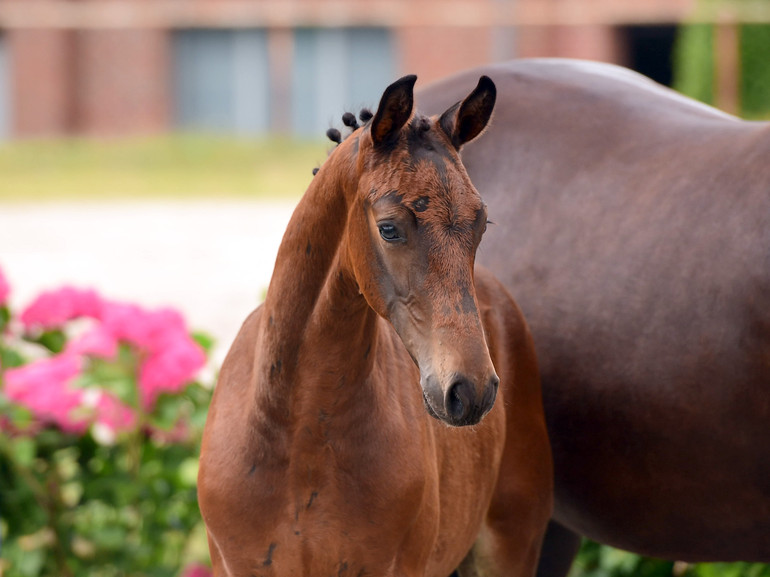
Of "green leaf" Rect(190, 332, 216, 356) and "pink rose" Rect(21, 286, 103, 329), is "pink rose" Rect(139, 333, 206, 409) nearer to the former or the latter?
"green leaf" Rect(190, 332, 216, 356)

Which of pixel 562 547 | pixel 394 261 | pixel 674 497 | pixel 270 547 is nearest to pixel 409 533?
pixel 270 547

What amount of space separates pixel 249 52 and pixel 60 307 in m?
15.9

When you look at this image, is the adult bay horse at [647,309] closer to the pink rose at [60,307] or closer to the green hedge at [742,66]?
the pink rose at [60,307]

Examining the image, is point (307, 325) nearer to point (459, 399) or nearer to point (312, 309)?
point (312, 309)

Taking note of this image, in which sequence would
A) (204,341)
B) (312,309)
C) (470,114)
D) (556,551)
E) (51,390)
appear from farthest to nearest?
(204,341) → (51,390) → (556,551) → (312,309) → (470,114)

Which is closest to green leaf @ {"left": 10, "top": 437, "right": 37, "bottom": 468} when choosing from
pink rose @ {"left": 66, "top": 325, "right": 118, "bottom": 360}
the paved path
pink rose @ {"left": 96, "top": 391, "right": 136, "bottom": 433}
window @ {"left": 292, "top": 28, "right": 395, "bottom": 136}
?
pink rose @ {"left": 96, "top": 391, "right": 136, "bottom": 433}

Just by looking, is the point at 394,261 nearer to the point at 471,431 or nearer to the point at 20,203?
the point at 471,431

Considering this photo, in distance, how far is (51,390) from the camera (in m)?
3.60

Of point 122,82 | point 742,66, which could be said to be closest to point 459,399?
point 742,66

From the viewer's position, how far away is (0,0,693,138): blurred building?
1836 cm

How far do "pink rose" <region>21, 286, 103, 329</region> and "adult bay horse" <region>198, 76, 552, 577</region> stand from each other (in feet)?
5.04

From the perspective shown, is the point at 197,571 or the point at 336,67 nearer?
the point at 197,571

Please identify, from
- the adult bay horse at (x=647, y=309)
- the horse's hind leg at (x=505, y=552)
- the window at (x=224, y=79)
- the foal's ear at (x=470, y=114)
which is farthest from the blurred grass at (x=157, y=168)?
the foal's ear at (x=470, y=114)

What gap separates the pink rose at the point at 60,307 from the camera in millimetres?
3834
